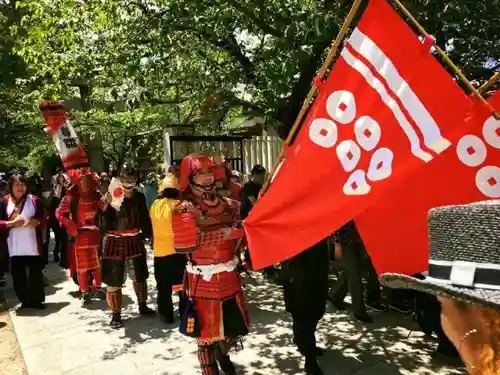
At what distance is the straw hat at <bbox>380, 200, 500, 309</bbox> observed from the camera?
3.77ft

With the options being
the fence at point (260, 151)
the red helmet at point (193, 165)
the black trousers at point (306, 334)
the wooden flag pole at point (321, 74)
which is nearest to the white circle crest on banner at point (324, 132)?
the wooden flag pole at point (321, 74)

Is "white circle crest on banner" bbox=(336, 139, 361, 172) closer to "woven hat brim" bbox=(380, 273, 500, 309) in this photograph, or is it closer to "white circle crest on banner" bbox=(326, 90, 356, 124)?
"white circle crest on banner" bbox=(326, 90, 356, 124)

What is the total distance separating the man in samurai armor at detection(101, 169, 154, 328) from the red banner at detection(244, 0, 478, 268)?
A: 337 cm

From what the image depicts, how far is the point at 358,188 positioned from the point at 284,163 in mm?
507

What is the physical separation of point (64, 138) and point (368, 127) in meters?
5.35

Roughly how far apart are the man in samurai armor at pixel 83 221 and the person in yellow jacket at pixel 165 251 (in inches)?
57.8

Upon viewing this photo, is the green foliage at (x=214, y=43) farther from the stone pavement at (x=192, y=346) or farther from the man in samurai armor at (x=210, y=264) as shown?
the stone pavement at (x=192, y=346)

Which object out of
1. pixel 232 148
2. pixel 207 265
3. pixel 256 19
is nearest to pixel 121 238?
pixel 207 265

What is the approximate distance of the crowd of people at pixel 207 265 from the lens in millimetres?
1282

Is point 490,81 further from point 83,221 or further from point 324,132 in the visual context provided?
point 83,221

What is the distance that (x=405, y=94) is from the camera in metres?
2.57

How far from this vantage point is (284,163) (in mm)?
2887

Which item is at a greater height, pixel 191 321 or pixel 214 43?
pixel 214 43

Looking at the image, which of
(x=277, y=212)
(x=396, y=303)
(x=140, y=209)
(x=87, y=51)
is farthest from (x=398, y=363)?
(x=87, y=51)
